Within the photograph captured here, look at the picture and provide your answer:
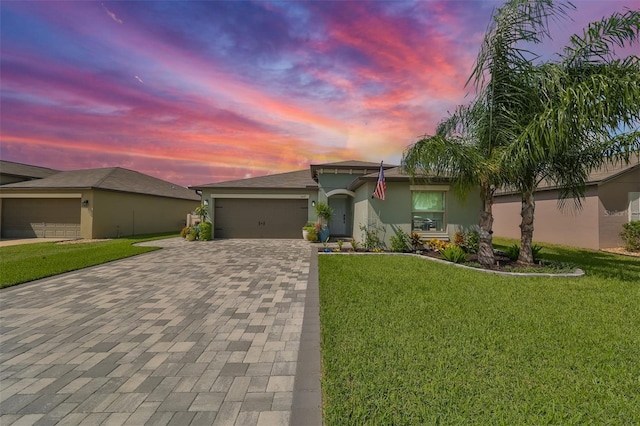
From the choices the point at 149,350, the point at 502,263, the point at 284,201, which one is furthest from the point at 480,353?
the point at 284,201

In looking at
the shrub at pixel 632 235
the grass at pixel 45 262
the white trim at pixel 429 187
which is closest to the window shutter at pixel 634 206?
the shrub at pixel 632 235

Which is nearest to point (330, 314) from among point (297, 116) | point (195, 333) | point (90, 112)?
point (195, 333)

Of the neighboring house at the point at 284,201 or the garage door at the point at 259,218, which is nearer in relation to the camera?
the neighboring house at the point at 284,201

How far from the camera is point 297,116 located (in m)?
12.1

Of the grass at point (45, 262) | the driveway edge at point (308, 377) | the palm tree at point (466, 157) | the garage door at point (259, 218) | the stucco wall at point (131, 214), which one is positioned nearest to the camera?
the driveway edge at point (308, 377)

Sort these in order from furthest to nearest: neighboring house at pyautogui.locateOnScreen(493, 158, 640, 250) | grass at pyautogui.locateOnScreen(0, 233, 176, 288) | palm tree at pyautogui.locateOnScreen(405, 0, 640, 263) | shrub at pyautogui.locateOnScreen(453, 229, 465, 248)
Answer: neighboring house at pyautogui.locateOnScreen(493, 158, 640, 250) → shrub at pyautogui.locateOnScreen(453, 229, 465, 248) → grass at pyautogui.locateOnScreen(0, 233, 176, 288) → palm tree at pyautogui.locateOnScreen(405, 0, 640, 263)

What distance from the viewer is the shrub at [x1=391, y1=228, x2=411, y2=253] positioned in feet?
35.6

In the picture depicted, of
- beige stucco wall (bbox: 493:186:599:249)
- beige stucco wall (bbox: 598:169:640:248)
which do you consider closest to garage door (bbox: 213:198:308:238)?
beige stucco wall (bbox: 493:186:599:249)

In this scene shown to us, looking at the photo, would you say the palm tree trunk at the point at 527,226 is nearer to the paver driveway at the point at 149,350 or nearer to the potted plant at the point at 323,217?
the paver driveway at the point at 149,350

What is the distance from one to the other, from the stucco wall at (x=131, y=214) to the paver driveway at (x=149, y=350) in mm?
11427

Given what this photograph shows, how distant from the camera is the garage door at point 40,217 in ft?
53.5

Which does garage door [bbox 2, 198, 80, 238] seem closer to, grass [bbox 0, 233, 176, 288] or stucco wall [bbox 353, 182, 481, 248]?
grass [bbox 0, 233, 176, 288]

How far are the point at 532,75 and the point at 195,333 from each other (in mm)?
9939

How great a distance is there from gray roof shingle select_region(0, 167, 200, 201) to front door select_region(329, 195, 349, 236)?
13.7 m
